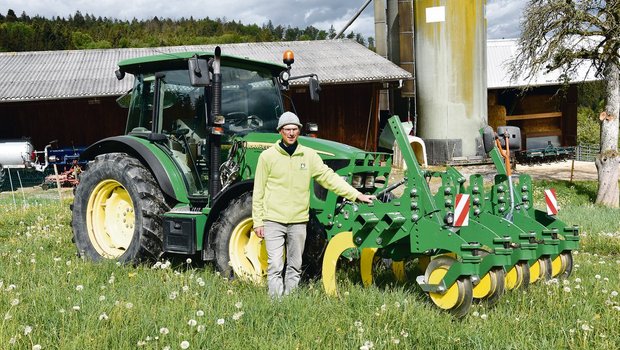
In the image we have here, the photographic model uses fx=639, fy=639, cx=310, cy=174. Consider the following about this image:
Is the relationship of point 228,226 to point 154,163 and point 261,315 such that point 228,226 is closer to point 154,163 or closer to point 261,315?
point 154,163

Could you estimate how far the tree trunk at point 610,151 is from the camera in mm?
17031

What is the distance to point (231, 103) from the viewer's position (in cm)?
670

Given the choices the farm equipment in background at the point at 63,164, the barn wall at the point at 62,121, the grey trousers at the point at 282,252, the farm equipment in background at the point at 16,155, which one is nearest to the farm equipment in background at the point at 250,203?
the grey trousers at the point at 282,252

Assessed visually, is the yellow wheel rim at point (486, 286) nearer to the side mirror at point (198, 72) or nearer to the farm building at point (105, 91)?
the side mirror at point (198, 72)

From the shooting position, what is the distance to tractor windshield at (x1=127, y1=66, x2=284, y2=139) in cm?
668

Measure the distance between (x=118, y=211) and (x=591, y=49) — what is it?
14780 mm

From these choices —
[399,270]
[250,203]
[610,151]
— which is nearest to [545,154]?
[610,151]

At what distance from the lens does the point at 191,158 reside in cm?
683

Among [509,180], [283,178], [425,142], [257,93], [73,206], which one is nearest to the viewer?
[283,178]

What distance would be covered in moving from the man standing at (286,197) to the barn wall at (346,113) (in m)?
16.7

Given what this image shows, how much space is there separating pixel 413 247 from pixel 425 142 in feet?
55.1

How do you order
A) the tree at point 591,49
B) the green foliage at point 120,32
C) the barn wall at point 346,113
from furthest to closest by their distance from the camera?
the green foliage at point 120,32 < the barn wall at point 346,113 < the tree at point 591,49

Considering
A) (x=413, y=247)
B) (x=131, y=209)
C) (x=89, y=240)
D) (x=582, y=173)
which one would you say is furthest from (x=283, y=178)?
(x=582, y=173)

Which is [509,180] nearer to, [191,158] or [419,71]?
[191,158]
